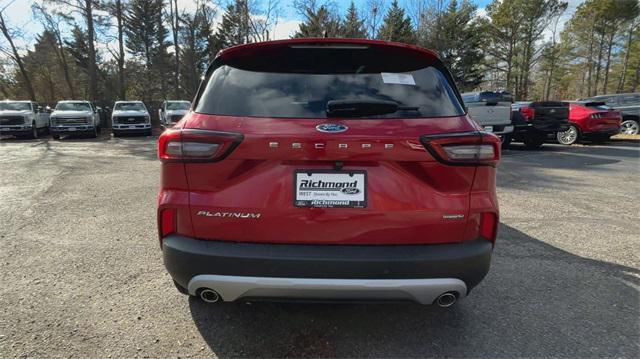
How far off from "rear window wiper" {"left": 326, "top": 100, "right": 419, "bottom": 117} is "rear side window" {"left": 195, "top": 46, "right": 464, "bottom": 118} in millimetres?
29

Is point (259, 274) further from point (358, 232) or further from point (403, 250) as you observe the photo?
point (403, 250)

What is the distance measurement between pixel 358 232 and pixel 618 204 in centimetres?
568

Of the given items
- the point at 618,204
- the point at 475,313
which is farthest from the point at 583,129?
the point at 475,313

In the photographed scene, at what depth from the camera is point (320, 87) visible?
7.45 feet

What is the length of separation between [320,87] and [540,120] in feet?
42.2

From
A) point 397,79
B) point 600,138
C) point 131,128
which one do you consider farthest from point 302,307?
point 131,128

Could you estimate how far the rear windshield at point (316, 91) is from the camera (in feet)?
7.17

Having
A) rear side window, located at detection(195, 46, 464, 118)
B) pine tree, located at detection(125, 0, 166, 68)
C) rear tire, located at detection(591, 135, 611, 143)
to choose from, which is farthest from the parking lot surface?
pine tree, located at detection(125, 0, 166, 68)

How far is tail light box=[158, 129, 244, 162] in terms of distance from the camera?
2.06 metres

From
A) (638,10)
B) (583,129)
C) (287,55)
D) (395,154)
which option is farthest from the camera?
(638,10)

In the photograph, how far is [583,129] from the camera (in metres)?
13.7

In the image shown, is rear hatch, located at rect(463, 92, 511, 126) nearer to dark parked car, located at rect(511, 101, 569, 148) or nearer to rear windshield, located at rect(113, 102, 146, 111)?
dark parked car, located at rect(511, 101, 569, 148)

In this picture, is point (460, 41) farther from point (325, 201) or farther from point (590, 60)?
point (325, 201)

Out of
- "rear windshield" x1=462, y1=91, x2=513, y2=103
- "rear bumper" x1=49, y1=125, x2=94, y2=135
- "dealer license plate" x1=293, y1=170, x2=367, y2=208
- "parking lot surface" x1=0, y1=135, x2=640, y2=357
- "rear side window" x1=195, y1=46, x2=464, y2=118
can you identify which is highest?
"rear windshield" x1=462, y1=91, x2=513, y2=103
